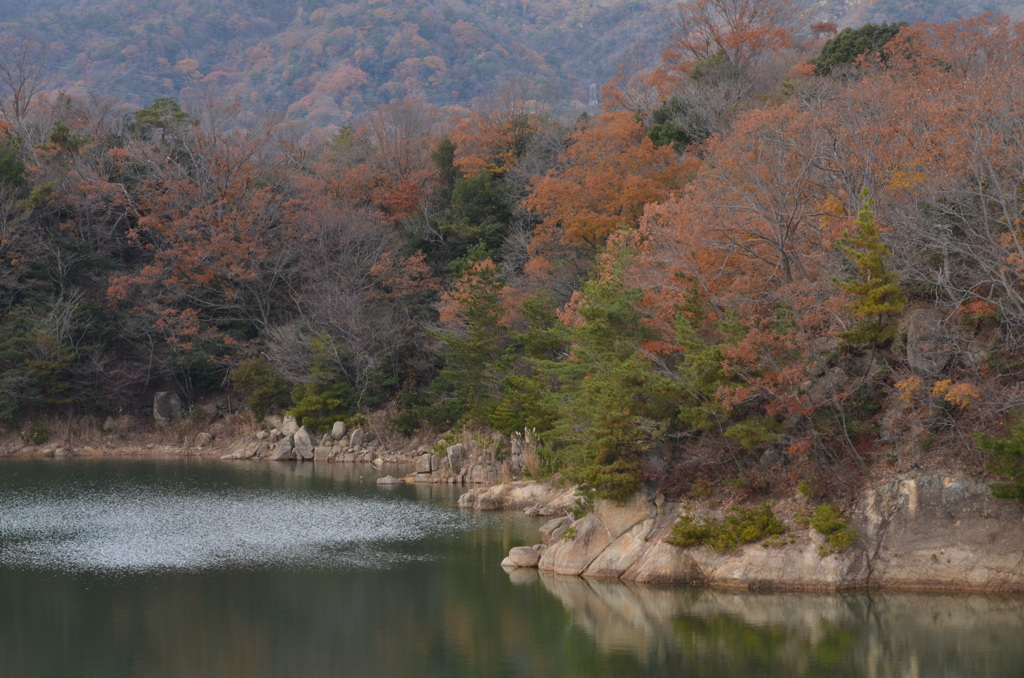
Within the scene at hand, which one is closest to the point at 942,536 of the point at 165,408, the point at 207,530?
the point at 207,530

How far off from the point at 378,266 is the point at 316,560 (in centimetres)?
2494

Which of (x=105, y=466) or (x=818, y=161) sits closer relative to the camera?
(x=818, y=161)

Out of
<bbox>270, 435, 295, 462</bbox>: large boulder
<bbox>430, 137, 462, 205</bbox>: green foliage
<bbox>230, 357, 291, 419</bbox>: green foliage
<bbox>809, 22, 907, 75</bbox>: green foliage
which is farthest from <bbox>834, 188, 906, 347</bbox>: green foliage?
<bbox>430, 137, 462, 205</bbox>: green foliage

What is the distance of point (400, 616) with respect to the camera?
19.8 metres

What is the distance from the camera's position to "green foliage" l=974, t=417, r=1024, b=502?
18.7 meters

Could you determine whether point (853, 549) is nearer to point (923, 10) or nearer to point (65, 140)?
point (65, 140)

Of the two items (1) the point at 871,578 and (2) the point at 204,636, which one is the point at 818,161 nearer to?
(1) the point at 871,578

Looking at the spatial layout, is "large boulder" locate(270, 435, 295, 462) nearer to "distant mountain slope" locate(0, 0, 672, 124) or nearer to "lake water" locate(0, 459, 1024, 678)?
"lake water" locate(0, 459, 1024, 678)

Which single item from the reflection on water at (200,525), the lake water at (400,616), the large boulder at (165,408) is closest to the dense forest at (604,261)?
the large boulder at (165,408)

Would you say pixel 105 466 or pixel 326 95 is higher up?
pixel 326 95

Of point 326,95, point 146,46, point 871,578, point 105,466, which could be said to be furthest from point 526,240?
point 146,46

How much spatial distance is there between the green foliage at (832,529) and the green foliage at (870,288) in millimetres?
3642

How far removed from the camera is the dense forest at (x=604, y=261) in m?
22.0

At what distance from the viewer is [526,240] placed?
156ft
